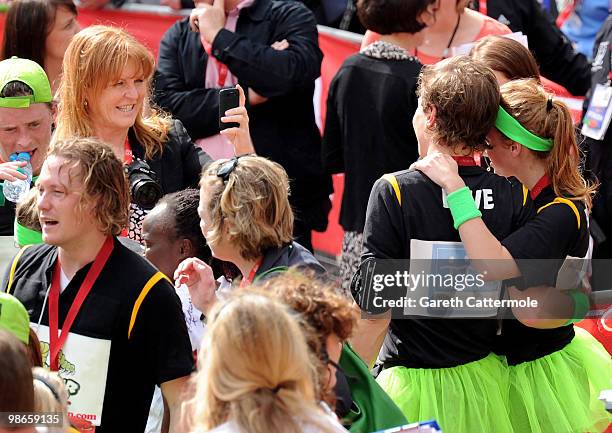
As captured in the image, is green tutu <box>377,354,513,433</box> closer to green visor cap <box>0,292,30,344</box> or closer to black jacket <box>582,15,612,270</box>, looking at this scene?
green visor cap <box>0,292,30,344</box>

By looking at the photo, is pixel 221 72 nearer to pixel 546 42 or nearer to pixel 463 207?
pixel 546 42

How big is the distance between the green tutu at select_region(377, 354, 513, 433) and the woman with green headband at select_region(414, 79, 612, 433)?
143mm

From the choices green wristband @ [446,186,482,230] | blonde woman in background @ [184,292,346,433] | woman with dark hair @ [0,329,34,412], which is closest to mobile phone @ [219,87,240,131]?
green wristband @ [446,186,482,230]

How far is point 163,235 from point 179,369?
1.00 m

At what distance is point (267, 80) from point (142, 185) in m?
1.81

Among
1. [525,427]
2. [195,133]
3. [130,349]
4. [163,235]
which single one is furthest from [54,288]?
[195,133]

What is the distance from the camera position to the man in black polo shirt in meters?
3.69

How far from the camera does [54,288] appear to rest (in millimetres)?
3777

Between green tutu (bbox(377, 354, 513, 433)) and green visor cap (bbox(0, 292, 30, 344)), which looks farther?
green tutu (bbox(377, 354, 513, 433))

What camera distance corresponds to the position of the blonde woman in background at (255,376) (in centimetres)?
266

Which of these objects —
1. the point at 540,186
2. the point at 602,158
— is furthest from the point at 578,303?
the point at 602,158

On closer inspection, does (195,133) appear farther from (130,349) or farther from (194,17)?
(130,349)

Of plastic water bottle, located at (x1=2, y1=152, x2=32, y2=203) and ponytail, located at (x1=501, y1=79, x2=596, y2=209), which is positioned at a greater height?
ponytail, located at (x1=501, y1=79, x2=596, y2=209)

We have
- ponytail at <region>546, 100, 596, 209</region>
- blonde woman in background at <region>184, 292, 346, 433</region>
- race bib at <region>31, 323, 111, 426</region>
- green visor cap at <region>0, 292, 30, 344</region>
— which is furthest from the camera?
ponytail at <region>546, 100, 596, 209</region>
